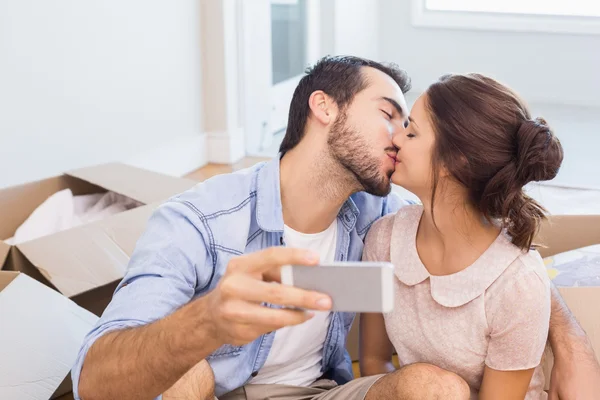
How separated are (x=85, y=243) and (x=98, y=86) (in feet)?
3.38

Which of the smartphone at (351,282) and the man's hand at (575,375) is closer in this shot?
the smartphone at (351,282)

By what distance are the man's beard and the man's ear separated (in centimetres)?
3

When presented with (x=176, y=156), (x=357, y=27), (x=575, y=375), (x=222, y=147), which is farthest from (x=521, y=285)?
(x=357, y=27)

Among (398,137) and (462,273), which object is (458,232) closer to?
(462,273)

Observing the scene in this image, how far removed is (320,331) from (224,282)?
2.10 ft

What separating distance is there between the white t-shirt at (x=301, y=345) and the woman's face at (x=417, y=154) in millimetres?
200

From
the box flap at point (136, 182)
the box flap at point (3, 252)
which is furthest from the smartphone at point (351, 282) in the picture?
the box flap at point (136, 182)

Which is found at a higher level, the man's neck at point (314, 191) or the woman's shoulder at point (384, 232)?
the man's neck at point (314, 191)

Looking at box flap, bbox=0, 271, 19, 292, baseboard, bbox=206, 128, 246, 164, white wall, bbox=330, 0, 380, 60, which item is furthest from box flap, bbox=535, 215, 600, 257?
white wall, bbox=330, 0, 380, 60

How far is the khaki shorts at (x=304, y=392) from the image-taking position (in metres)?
1.43

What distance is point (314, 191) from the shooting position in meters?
1.48

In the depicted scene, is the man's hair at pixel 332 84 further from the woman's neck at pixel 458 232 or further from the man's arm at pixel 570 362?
the man's arm at pixel 570 362

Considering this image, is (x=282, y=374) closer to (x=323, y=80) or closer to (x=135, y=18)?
(x=323, y=80)

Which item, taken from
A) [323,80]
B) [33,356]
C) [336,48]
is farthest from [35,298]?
[336,48]
